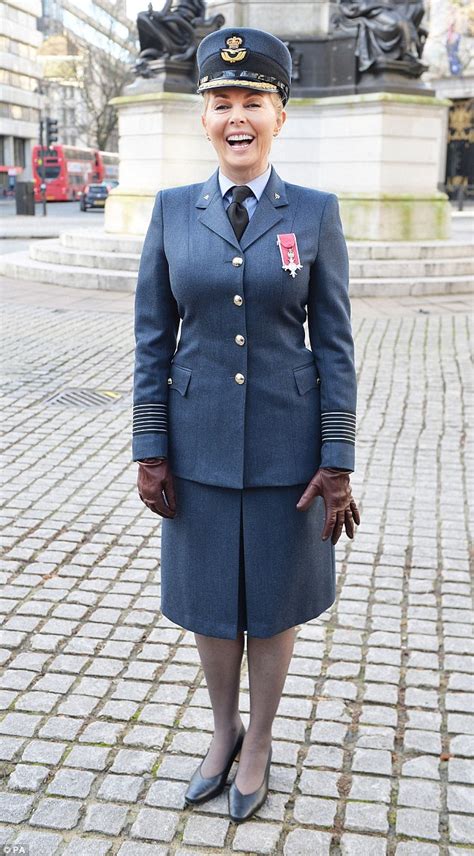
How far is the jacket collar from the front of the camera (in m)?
2.71

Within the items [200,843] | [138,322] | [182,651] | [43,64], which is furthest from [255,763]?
[43,64]

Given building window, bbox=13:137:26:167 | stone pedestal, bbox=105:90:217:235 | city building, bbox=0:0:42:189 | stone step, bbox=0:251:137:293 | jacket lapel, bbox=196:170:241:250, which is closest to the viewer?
jacket lapel, bbox=196:170:241:250

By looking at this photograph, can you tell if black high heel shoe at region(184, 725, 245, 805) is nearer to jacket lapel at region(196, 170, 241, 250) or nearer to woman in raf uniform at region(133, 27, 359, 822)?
woman in raf uniform at region(133, 27, 359, 822)

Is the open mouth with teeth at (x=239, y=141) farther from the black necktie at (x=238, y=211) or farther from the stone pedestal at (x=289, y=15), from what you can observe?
the stone pedestal at (x=289, y=15)

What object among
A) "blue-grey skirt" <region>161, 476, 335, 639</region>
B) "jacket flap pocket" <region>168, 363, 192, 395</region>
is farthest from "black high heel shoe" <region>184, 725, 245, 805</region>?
"jacket flap pocket" <region>168, 363, 192, 395</region>

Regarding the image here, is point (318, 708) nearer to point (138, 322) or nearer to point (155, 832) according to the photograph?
point (155, 832)

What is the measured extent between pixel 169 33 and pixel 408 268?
5.50 m

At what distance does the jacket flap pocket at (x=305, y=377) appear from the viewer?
2.79 metres

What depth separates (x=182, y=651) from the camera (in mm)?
3959

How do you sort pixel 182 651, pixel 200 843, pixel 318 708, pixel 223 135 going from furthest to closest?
pixel 182 651 < pixel 318 708 < pixel 200 843 < pixel 223 135

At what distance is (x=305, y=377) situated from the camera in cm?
281

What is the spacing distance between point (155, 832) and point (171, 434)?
1.15 metres

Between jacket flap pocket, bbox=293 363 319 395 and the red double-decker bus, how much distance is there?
4881cm

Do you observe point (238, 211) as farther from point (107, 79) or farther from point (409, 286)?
point (107, 79)
